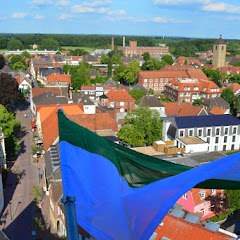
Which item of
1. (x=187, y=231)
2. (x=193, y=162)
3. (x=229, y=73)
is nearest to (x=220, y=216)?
(x=193, y=162)

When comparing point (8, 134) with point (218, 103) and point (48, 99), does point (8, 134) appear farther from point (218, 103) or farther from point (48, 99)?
point (218, 103)

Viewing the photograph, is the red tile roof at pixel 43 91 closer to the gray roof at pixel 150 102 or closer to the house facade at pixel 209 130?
the gray roof at pixel 150 102

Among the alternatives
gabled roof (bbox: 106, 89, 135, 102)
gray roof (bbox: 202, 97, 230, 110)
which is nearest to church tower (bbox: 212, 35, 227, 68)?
gray roof (bbox: 202, 97, 230, 110)

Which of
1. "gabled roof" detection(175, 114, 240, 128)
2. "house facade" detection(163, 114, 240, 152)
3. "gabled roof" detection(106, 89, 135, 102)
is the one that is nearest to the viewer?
"house facade" detection(163, 114, 240, 152)

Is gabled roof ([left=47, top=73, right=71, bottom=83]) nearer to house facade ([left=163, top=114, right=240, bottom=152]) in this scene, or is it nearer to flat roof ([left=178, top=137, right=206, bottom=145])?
house facade ([left=163, top=114, right=240, bottom=152])

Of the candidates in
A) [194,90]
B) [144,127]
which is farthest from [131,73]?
[144,127]
